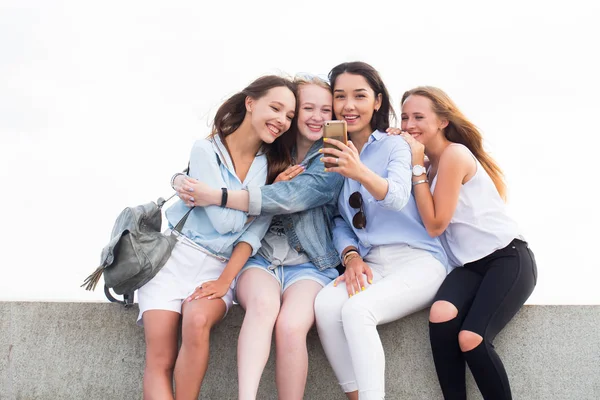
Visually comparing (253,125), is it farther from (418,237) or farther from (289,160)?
(418,237)

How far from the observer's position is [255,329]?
3484 mm

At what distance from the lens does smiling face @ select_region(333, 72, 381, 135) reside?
4.19 meters

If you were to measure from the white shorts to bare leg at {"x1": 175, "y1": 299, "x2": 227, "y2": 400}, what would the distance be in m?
0.23

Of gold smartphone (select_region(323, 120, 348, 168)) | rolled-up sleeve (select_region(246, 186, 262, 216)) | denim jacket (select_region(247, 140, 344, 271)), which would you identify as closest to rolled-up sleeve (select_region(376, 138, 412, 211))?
gold smartphone (select_region(323, 120, 348, 168))

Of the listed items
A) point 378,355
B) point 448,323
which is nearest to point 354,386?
point 378,355

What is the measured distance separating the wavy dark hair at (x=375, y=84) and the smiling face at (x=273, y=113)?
0.38 metres

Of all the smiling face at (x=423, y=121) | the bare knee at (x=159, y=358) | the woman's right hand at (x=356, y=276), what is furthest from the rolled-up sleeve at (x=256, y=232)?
the smiling face at (x=423, y=121)

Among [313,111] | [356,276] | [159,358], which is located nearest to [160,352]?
[159,358]

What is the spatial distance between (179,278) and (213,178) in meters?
0.67

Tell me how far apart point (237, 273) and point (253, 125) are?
1049 millimetres

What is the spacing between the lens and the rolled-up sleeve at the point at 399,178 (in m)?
3.59

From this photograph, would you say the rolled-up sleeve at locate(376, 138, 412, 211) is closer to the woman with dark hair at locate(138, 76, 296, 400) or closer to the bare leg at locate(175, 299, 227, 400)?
the woman with dark hair at locate(138, 76, 296, 400)

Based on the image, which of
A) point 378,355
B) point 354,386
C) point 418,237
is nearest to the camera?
point 378,355

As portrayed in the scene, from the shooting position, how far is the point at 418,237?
3891mm
